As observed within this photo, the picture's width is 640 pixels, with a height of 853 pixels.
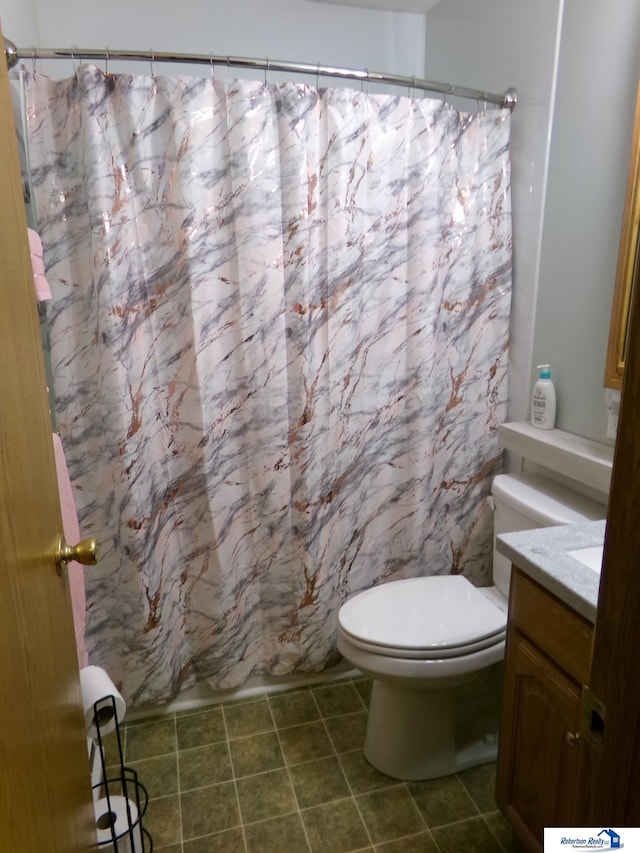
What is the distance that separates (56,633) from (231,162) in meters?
1.31

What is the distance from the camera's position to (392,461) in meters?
2.04

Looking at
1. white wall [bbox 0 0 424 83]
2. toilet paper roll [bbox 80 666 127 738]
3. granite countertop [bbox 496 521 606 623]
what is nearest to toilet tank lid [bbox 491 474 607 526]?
granite countertop [bbox 496 521 606 623]

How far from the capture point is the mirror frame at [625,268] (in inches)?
56.5

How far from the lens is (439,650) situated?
5.10 feet

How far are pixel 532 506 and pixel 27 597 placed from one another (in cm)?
131

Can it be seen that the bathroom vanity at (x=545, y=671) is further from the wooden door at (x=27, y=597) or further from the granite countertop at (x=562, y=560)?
the wooden door at (x=27, y=597)

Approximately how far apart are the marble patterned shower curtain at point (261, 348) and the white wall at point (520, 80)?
54mm

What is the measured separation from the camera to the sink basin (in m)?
1.20

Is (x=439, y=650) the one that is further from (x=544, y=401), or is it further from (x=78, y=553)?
(x=78, y=553)

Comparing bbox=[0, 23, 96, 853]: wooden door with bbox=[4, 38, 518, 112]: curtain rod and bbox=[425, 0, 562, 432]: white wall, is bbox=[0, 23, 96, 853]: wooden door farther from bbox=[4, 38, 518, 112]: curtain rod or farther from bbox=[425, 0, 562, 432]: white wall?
bbox=[425, 0, 562, 432]: white wall

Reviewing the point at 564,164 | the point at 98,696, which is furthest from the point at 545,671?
the point at 564,164

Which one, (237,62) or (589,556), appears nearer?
(589,556)

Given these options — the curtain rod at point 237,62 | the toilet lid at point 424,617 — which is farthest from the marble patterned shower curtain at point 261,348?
the toilet lid at point 424,617

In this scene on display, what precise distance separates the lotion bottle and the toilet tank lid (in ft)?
0.58
